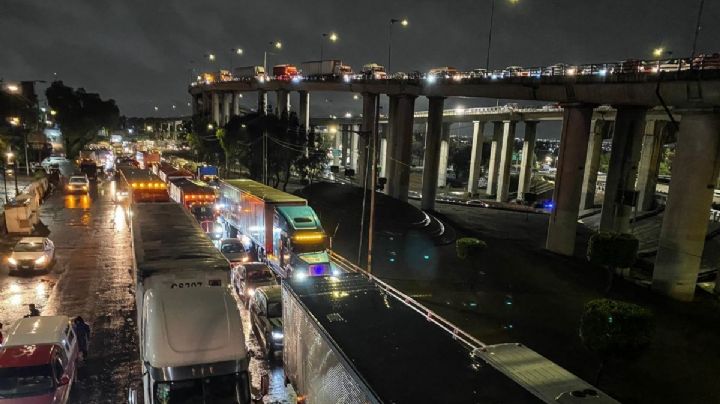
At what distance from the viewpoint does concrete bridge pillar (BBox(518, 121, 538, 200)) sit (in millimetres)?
76875

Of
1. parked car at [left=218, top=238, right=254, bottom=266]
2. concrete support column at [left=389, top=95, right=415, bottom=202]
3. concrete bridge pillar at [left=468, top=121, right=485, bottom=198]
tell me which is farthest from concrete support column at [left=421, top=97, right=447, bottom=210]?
concrete bridge pillar at [left=468, top=121, right=485, bottom=198]

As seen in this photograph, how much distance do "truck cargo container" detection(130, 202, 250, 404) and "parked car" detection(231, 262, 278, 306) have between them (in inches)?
299

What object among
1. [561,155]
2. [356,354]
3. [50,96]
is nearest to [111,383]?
[356,354]

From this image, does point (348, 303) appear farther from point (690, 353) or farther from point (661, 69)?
point (661, 69)

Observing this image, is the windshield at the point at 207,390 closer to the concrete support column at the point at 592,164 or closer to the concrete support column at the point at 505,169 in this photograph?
the concrete support column at the point at 592,164

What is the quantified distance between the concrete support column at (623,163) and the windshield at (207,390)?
117ft

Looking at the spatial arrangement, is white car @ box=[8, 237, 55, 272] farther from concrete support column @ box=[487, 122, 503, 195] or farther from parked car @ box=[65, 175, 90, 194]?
concrete support column @ box=[487, 122, 503, 195]

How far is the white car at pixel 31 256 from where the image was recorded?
21594 millimetres

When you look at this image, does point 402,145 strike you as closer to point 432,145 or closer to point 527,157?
point 432,145

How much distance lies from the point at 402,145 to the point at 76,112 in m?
71.1

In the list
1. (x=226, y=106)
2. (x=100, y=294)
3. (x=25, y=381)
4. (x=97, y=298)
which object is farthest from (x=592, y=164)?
(x=226, y=106)

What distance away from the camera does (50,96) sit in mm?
84812

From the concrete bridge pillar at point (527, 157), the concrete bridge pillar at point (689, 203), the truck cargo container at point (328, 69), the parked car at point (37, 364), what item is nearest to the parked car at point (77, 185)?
the truck cargo container at point (328, 69)

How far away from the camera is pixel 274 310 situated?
15453 mm
